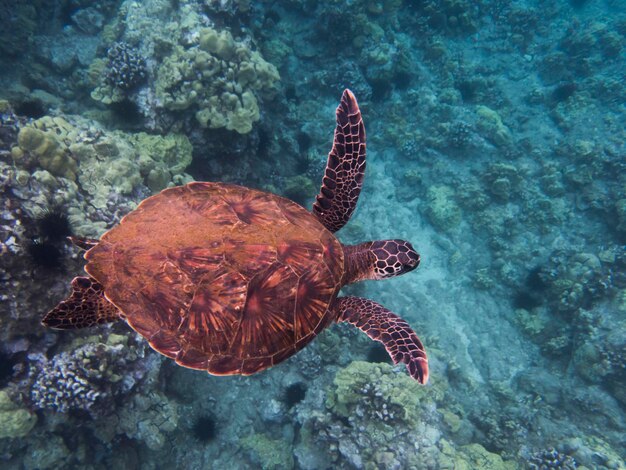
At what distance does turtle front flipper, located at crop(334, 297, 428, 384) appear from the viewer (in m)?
3.42

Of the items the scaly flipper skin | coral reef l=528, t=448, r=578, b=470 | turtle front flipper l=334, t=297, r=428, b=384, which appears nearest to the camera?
turtle front flipper l=334, t=297, r=428, b=384

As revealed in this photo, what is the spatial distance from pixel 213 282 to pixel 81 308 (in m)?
1.30

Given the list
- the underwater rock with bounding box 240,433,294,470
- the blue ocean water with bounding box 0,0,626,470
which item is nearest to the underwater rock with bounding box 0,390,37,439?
the blue ocean water with bounding box 0,0,626,470

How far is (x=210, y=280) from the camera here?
294 cm

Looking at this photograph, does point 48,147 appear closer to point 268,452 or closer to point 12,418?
point 12,418

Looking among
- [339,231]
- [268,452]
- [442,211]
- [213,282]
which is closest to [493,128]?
[442,211]

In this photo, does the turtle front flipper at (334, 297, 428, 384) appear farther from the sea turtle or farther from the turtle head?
the turtle head

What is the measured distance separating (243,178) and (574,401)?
9.23 m

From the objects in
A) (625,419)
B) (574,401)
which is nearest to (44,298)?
(574,401)

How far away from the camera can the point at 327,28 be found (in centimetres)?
1095

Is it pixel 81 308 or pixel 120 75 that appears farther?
pixel 120 75

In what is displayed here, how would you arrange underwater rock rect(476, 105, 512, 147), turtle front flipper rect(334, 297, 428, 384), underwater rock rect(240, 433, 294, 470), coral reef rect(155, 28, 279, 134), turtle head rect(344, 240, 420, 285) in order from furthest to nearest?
underwater rock rect(476, 105, 512, 147)
underwater rock rect(240, 433, 294, 470)
coral reef rect(155, 28, 279, 134)
turtle head rect(344, 240, 420, 285)
turtle front flipper rect(334, 297, 428, 384)

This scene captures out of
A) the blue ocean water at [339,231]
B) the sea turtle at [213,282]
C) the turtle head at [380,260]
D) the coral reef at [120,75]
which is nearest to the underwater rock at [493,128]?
the blue ocean water at [339,231]

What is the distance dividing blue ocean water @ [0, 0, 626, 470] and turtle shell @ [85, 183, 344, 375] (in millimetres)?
34
